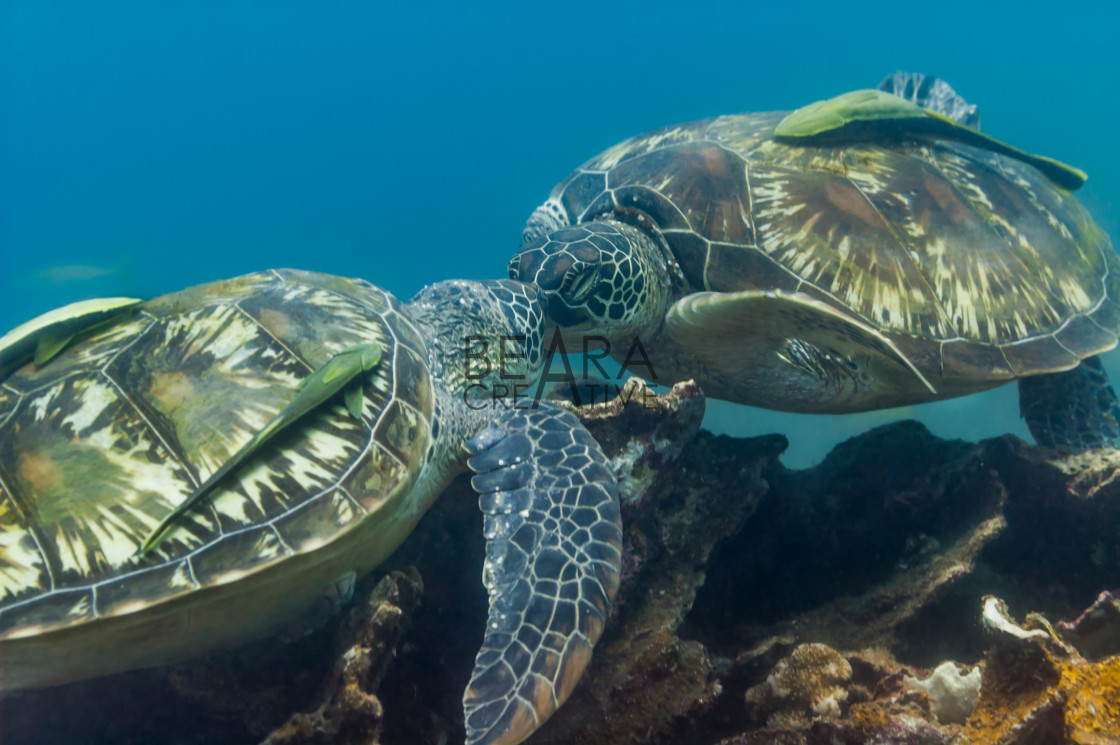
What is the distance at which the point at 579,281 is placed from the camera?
3.04m

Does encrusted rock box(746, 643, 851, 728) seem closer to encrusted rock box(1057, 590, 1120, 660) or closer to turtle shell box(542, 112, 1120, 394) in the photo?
encrusted rock box(1057, 590, 1120, 660)

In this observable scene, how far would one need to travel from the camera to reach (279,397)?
186cm

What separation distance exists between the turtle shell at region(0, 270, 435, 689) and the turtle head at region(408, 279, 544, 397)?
46cm

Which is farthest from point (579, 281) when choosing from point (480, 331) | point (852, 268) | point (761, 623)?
point (761, 623)

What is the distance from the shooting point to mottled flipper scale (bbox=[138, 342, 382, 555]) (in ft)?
5.07

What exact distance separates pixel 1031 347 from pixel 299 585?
11.9 feet

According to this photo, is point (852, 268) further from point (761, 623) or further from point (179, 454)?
point (179, 454)

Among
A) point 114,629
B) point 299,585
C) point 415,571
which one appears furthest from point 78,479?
point 415,571

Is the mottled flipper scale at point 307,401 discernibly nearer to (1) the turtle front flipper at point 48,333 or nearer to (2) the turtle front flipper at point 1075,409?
(1) the turtle front flipper at point 48,333

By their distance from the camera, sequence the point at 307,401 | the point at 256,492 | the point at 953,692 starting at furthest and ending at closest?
the point at 307,401
the point at 256,492
the point at 953,692

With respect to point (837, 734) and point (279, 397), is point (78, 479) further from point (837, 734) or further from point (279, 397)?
point (837, 734)

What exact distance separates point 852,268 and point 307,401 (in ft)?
8.77

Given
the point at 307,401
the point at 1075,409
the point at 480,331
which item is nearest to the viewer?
the point at 307,401

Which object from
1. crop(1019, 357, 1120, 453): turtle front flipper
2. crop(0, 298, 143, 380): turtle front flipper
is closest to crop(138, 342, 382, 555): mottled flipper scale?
crop(0, 298, 143, 380): turtle front flipper
